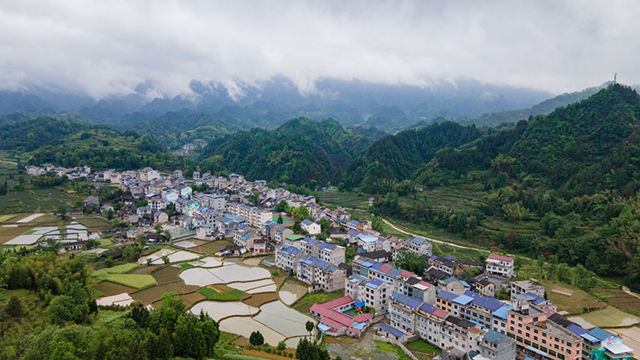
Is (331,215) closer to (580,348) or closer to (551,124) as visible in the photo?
(580,348)

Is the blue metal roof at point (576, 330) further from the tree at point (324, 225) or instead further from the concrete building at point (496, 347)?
the tree at point (324, 225)

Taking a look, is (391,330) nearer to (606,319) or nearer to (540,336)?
(540,336)

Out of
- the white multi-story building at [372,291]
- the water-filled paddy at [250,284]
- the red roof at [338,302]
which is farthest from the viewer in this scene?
the water-filled paddy at [250,284]

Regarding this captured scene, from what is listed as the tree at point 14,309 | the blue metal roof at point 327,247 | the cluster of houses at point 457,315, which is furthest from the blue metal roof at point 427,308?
the tree at point 14,309

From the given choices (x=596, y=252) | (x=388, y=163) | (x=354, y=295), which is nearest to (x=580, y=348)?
(x=354, y=295)

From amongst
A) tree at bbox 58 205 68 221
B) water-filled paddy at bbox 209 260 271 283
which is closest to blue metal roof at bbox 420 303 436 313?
water-filled paddy at bbox 209 260 271 283

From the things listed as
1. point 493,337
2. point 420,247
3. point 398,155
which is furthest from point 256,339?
point 398,155
